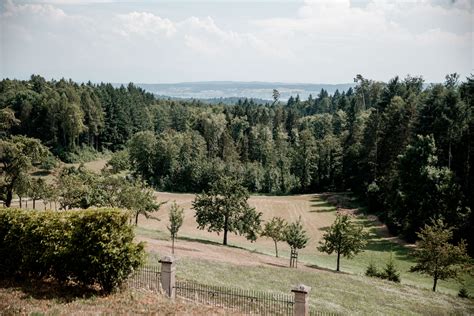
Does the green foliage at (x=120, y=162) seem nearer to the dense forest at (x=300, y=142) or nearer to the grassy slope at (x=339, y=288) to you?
the dense forest at (x=300, y=142)

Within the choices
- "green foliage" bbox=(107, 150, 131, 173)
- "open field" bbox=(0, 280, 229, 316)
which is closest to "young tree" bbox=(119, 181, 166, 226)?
"open field" bbox=(0, 280, 229, 316)

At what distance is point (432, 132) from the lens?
61062 millimetres

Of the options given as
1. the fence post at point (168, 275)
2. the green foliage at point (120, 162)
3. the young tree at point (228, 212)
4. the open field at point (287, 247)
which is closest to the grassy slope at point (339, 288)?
the open field at point (287, 247)

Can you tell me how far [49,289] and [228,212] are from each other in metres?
32.1

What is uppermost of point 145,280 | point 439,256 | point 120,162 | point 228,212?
point 145,280

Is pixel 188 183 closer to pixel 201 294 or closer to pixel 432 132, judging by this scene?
pixel 432 132

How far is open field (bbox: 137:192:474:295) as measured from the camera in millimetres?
39719

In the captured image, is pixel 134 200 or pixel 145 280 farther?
pixel 134 200

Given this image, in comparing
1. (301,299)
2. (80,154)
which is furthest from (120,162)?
(301,299)

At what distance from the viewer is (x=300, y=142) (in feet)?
383

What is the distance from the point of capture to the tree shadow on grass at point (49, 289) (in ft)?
52.5

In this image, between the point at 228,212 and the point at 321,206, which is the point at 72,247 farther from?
the point at 321,206

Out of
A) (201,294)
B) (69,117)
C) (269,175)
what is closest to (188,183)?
(269,175)

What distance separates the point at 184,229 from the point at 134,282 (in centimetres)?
4377
